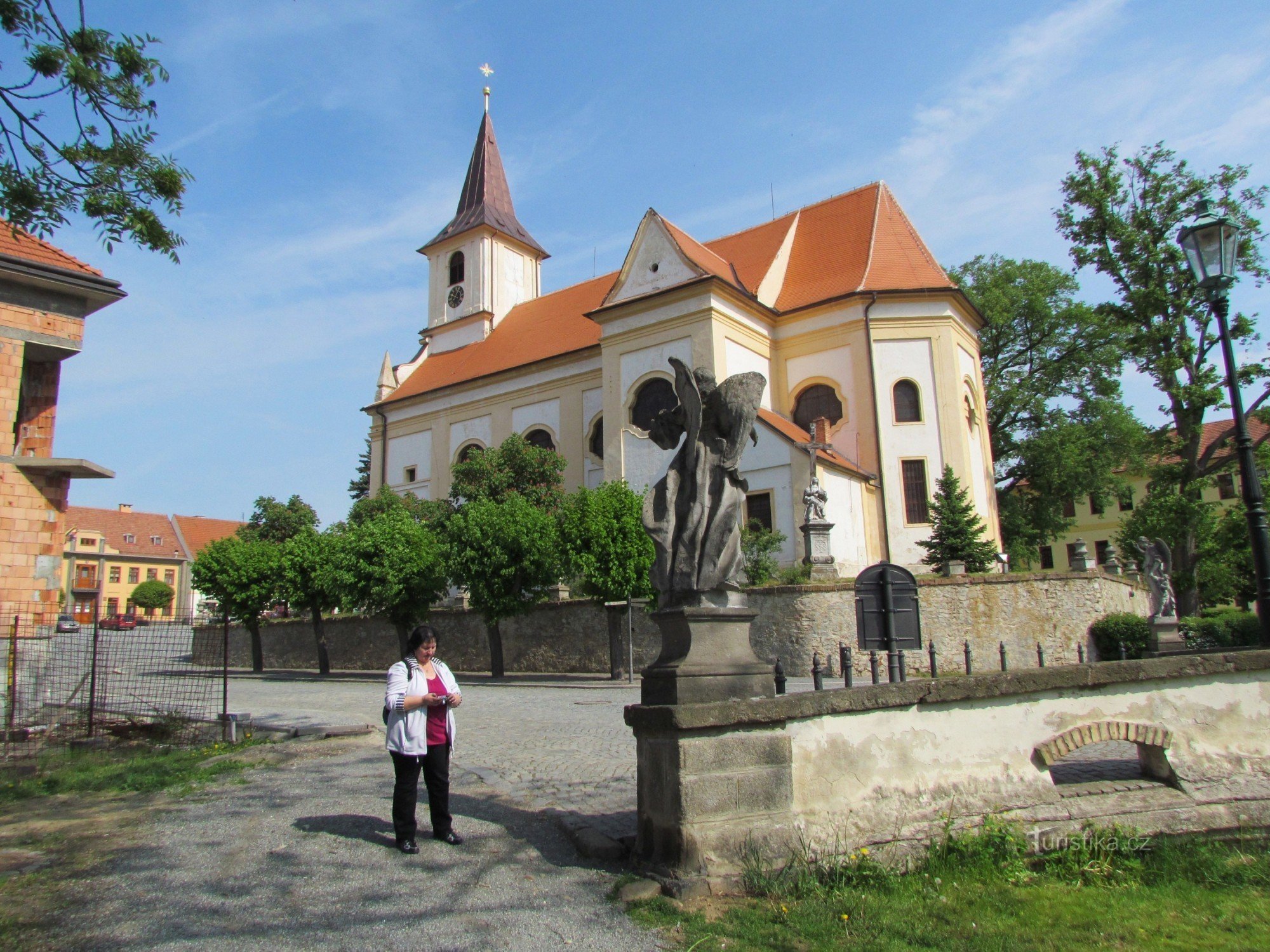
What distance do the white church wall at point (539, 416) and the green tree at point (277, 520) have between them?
1183cm

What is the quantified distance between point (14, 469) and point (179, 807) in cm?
863

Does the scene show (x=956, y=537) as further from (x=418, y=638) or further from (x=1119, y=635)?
(x=418, y=638)

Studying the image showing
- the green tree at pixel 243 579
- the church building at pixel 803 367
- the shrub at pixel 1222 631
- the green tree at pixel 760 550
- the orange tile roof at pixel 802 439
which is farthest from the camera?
the green tree at pixel 243 579

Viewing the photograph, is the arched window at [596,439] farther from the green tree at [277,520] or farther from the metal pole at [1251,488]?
the metal pole at [1251,488]

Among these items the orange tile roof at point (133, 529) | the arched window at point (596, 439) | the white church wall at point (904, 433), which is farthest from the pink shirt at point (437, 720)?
the orange tile roof at point (133, 529)

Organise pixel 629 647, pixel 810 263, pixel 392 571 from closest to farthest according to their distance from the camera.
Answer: pixel 629 647 < pixel 392 571 < pixel 810 263

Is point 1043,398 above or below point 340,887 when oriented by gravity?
above

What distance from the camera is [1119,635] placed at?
768 inches

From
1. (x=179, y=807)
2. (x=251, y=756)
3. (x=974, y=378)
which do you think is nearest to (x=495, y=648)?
(x=251, y=756)

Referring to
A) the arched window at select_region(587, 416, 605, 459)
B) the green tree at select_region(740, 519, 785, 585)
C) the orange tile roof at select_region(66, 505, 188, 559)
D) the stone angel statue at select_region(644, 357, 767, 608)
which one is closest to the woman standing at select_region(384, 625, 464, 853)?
the stone angel statue at select_region(644, 357, 767, 608)

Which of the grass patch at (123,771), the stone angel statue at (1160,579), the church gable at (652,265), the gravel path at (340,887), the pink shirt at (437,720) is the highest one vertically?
the church gable at (652,265)

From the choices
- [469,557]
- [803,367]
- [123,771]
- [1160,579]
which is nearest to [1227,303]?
[123,771]

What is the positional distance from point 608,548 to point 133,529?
5530 cm

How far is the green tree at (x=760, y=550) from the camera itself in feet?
68.6
